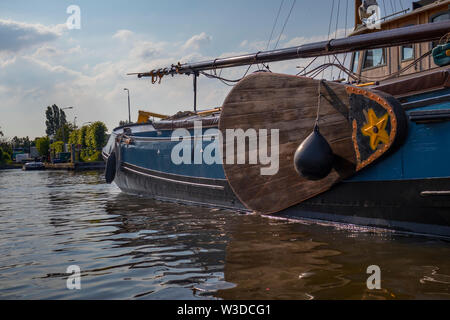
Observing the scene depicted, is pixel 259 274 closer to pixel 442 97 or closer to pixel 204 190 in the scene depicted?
pixel 442 97

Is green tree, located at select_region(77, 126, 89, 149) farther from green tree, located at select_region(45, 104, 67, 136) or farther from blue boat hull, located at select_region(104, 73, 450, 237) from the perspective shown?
blue boat hull, located at select_region(104, 73, 450, 237)

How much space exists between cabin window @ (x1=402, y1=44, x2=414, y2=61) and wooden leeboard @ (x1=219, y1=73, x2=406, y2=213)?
287 cm

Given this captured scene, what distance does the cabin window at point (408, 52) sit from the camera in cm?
805

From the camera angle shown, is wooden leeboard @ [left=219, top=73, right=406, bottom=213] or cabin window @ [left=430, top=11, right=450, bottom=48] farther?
cabin window @ [left=430, top=11, right=450, bottom=48]

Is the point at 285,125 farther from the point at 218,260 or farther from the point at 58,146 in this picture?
the point at 58,146

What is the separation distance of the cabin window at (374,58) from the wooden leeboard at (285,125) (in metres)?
2.99

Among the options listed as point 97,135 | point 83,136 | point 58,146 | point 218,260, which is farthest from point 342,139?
point 58,146

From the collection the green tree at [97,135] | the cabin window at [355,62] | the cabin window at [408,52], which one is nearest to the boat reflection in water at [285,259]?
the cabin window at [408,52]

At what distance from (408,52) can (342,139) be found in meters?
3.27

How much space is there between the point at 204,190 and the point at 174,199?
146 centimetres

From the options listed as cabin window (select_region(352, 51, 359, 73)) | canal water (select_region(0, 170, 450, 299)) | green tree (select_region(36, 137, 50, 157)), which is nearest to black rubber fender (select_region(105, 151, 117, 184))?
canal water (select_region(0, 170, 450, 299))

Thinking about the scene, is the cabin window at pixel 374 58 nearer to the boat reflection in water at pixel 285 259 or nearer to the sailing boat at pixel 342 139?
the sailing boat at pixel 342 139

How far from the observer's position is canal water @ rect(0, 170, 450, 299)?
3.89 metres
